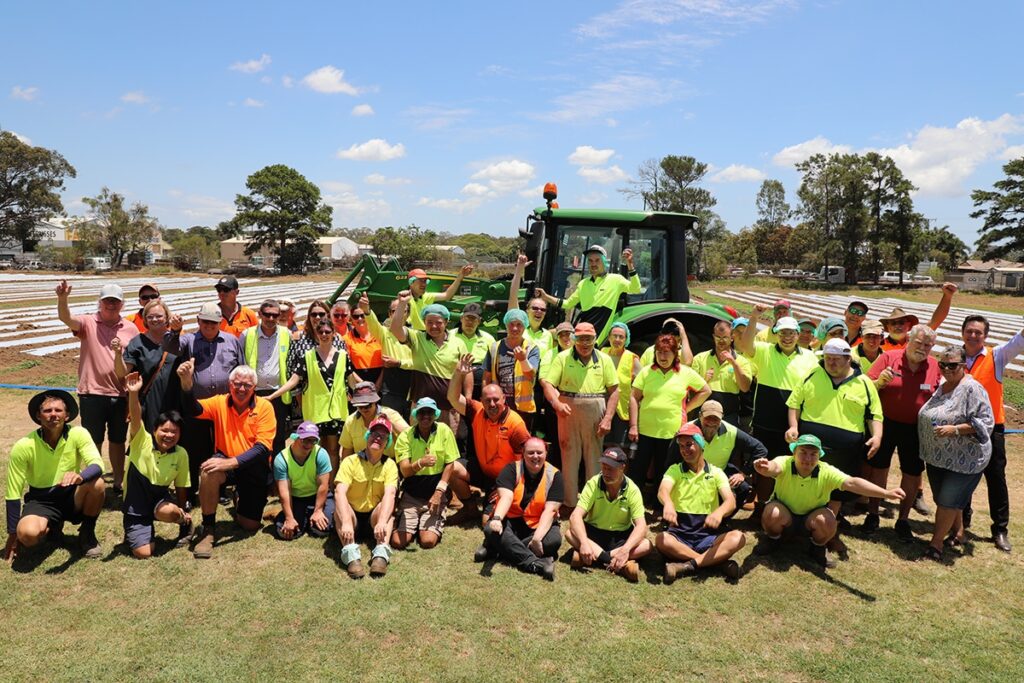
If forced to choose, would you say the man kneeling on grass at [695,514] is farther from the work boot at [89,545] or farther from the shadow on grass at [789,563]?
the work boot at [89,545]

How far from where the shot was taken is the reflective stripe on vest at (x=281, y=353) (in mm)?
5395

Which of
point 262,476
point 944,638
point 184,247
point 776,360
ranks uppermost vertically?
point 184,247

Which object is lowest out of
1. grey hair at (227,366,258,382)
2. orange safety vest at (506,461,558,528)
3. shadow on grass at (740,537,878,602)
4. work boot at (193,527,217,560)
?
shadow on grass at (740,537,878,602)

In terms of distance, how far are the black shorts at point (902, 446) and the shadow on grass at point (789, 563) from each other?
3.10ft

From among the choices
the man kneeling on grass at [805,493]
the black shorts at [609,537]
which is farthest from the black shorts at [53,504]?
the man kneeling on grass at [805,493]

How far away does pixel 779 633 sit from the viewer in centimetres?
383

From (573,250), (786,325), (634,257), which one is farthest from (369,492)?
(634,257)

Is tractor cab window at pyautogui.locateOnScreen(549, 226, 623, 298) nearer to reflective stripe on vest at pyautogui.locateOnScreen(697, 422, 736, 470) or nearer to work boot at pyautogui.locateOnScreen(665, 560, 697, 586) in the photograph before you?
reflective stripe on vest at pyautogui.locateOnScreen(697, 422, 736, 470)

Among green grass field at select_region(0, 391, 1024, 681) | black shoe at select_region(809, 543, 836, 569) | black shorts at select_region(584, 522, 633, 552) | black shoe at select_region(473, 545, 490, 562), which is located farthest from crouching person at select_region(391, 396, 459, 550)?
black shoe at select_region(809, 543, 836, 569)

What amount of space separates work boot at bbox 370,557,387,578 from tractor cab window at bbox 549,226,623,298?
353 centimetres

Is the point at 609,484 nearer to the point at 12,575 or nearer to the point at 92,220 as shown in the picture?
the point at 12,575

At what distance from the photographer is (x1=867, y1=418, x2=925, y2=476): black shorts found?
518cm

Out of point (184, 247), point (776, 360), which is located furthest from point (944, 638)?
point (184, 247)

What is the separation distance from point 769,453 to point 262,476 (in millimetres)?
4073
